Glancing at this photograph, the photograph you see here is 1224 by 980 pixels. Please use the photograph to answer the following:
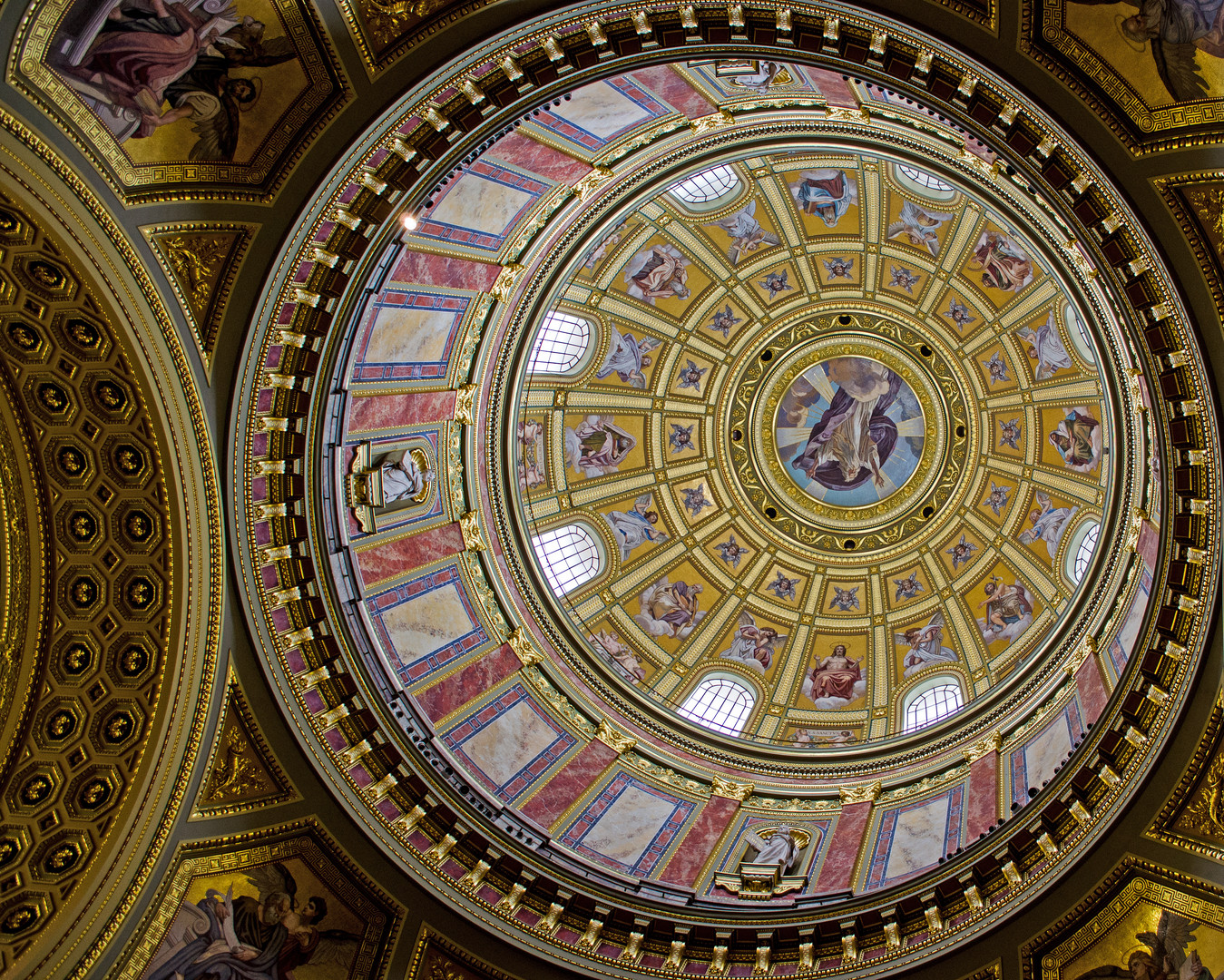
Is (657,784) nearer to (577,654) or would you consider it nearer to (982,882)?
(577,654)

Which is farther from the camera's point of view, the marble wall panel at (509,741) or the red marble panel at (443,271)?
the marble wall panel at (509,741)

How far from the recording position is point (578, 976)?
713 inches

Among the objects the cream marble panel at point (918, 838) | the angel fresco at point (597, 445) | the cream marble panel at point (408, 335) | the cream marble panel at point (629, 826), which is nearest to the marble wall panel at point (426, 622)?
the cream marble panel at point (408, 335)

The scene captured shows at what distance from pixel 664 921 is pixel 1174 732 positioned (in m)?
10.7

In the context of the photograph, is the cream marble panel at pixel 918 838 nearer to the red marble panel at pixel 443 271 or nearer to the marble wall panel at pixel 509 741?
the marble wall panel at pixel 509 741

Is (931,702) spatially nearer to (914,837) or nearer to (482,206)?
(914,837)

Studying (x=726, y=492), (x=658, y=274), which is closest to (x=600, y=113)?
(x=658, y=274)

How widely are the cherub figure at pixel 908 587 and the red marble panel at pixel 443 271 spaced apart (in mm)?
17791

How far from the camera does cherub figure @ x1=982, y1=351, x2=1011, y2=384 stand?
29.2 meters

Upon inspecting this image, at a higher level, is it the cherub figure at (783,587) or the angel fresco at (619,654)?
the cherub figure at (783,587)

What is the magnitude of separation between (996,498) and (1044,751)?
1187 cm

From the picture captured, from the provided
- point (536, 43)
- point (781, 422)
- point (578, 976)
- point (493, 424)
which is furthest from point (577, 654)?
point (536, 43)

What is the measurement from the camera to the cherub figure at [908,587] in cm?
3030

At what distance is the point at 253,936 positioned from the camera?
16.5 meters
